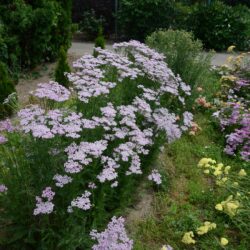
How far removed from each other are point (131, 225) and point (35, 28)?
534cm

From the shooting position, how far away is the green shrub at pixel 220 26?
12.3 metres

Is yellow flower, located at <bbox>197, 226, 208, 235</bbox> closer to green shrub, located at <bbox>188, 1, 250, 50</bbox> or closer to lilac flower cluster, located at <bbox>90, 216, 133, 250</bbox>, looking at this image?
lilac flower cluster, located at <bbox>90, 216, 133, 250</bbox>

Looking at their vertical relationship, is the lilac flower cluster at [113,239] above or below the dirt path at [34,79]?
above

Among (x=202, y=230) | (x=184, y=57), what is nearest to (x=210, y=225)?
(x=202, y=230)

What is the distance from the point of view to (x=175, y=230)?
12.8 ft

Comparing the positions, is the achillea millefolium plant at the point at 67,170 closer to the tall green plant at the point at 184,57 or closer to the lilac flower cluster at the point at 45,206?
the lilac flower cluster at the point at 45,206

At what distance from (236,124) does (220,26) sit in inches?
282

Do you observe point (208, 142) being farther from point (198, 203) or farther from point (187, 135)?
point (198, 203)

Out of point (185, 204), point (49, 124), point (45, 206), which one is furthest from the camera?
point (185, 204)

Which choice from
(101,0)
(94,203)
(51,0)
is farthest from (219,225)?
(101,0)

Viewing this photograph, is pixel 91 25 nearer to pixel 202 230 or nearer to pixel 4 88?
pixel 4 88

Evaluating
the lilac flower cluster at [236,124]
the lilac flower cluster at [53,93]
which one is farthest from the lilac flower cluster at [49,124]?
the lilac flower cluster at [236,124]

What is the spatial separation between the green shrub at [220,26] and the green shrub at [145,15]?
2.81 ft

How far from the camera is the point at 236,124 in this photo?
229 inches
